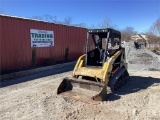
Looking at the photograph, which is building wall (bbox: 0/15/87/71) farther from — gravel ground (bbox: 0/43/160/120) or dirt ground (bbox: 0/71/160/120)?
dirt ground (bbox: 0/71/160/120)

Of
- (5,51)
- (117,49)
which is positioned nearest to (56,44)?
(5,51)

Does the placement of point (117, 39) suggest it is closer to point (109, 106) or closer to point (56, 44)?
point (109, 106)

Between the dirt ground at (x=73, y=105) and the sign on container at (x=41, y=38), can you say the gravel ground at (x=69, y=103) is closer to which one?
the dirt ground at (x=73, y=105)

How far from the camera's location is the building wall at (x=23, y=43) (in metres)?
10.1

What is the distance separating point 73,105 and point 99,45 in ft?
9.90

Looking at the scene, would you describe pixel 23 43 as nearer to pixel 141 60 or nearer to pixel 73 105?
pixel 73 105

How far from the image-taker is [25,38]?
1126 cm

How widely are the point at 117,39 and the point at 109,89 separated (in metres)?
2.48

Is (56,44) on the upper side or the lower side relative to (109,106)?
upper

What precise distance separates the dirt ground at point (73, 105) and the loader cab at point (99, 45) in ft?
4.51

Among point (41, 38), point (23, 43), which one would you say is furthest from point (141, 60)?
point (23, 43)

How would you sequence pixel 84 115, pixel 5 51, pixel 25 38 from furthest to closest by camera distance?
1. pixel 25 38
2. pixel 5 51
3. pixel 84 115

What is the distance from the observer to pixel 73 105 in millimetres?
5902

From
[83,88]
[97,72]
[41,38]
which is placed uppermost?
[41,38]
